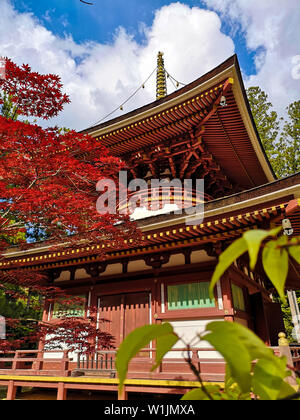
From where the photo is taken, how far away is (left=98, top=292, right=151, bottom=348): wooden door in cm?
820

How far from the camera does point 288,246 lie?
2.00 ft

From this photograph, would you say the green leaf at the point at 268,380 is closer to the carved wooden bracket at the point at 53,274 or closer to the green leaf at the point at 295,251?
the green leaf at the point at 295,251

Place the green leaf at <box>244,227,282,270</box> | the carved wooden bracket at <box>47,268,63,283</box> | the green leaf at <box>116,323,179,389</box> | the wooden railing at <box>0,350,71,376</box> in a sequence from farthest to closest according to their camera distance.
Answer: the carved wooden bracket at <box>47,268,63,283</box>, the wooden railing at <box>0,350,71,376</box>, the green leaf at <box>116,323,179,389</box>, the green leaf at <box>244,227,282,270</box>

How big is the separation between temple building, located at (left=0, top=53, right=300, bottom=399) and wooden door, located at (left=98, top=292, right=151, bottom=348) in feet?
0.10

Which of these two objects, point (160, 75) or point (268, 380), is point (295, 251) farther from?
point (160, 75)

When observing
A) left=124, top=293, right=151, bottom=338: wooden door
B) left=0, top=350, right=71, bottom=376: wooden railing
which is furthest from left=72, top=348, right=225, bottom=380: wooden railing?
left=124, top=293, right=151, bottom=338: wooden door

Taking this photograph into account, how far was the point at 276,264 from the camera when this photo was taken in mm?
593

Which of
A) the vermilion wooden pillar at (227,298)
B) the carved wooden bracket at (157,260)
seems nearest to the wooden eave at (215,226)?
the carved wooden bracket at (157,260)

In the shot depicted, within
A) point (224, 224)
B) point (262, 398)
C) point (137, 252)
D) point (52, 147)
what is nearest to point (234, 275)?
point (224, 224)

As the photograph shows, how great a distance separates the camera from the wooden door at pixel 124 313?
820cm

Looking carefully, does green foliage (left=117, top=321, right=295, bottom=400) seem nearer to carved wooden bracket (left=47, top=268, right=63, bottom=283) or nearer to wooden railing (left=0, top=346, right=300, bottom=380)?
wooden railing (left=0, top=346, right=300, bottom=380)

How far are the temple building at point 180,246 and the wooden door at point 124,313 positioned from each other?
0.03 meters

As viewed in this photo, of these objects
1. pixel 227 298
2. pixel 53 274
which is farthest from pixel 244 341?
pixel 53 274

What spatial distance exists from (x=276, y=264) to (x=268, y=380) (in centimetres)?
29
